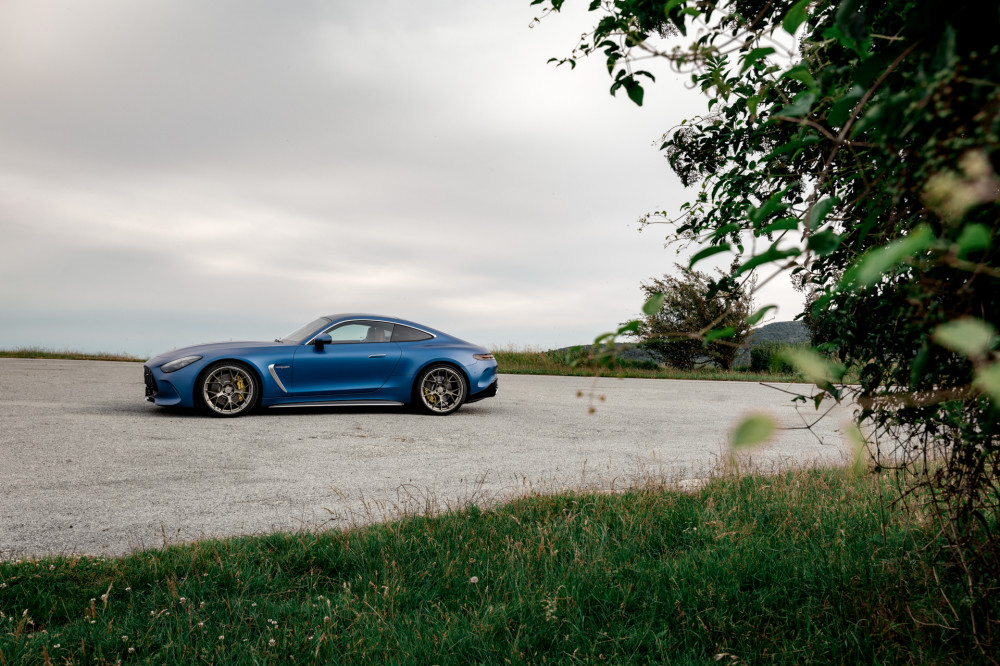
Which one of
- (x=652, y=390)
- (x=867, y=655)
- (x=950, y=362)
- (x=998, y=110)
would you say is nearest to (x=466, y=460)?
(x=867, y=655)

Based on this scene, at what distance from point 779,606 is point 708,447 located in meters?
4.51

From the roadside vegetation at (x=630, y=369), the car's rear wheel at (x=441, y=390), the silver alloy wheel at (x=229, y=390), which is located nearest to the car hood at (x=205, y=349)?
the silver alloy wheel at (x=229, y=390)

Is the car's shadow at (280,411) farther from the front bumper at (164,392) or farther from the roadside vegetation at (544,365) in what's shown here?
the roadside vegetation at (544,365)

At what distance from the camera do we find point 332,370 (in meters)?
8.77

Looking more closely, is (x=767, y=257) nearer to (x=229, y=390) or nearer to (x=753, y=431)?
(x=753, y=431)

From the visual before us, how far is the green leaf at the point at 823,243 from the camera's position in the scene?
4.04 ft

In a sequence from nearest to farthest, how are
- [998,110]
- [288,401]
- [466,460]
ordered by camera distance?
[998,110] → [466,460] → [288,401]

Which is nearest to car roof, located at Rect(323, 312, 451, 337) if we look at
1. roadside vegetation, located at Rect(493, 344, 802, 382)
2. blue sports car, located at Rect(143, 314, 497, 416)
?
blue sports car, located at Rect(143, 314, 497, 416)

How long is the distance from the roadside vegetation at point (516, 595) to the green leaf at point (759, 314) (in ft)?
5.07

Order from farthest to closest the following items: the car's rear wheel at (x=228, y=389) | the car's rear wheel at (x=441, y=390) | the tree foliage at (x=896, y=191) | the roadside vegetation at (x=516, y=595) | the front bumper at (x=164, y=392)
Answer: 1. the car's rear wheel at (x=441, y=390)
2. the car's rear wheel at (x=228, y=389)
3. the front bumper at (x=164, y=392)
4. the roadside vegetation at (x=516, y=595)
5. the tree foliage at (x=896, y=191)

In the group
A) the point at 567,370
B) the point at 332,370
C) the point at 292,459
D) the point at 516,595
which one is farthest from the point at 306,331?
the point at 567,370

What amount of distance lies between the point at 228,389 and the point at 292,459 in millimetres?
2884

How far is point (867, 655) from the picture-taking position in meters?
2.52

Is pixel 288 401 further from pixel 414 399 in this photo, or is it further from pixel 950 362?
pixel 950 362
